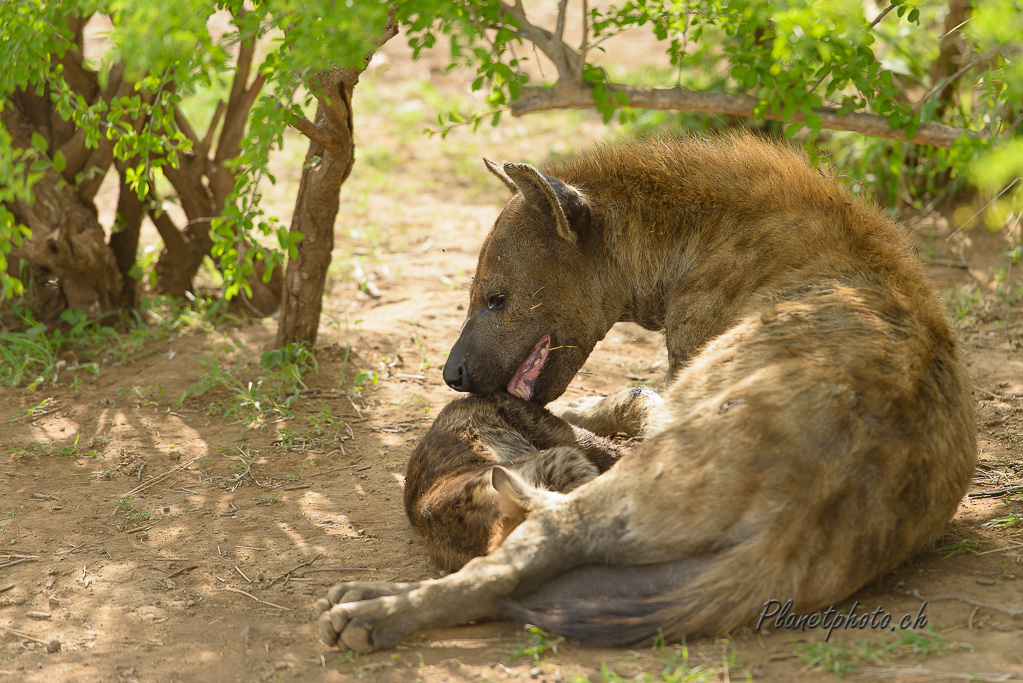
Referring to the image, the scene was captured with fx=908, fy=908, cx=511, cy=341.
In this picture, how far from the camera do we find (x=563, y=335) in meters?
4.11

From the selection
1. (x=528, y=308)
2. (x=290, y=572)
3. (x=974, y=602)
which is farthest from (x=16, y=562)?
(x=974, y=602)

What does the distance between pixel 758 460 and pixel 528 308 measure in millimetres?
1571

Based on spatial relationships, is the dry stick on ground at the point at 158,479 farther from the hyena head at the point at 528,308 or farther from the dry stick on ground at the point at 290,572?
the hyena head at the point at 528,308

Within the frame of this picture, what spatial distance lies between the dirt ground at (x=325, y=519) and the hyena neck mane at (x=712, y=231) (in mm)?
1125

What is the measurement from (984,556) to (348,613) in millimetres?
2231

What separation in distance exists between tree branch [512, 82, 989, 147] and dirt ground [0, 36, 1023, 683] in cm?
136

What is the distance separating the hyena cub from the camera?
3.13 meters

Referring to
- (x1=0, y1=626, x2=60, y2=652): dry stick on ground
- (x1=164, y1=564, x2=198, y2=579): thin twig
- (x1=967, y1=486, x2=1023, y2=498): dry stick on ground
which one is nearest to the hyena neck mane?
(x1=967, y1=486, x2=1023, y2=498): dry stick on ground

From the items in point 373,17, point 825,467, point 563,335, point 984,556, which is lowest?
point 984,556

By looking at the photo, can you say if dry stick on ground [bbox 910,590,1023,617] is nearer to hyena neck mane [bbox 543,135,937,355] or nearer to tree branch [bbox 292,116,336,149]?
hyena neck mane [bbox 543,135,937,355]

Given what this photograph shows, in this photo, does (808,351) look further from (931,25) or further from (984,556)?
(931,25)

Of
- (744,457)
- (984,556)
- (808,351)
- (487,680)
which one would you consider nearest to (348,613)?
(487,680)

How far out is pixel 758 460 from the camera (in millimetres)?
2734

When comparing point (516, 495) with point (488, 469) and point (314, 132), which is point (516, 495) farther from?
point (314, 132)
